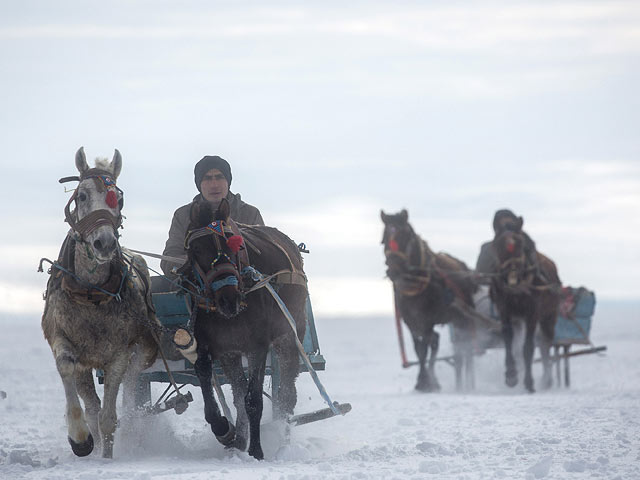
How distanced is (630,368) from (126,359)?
19.6 meters

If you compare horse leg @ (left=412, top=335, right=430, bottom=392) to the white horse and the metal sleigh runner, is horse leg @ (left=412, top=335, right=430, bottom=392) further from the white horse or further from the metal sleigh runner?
the white horse

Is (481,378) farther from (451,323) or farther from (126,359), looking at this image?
(126,359)

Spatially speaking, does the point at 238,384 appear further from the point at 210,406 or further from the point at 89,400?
the point at 89,400

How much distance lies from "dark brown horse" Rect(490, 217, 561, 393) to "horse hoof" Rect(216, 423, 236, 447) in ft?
28.8

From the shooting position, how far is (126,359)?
8164 millimetres

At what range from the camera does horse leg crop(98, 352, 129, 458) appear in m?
8.08

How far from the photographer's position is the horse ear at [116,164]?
26.5ft

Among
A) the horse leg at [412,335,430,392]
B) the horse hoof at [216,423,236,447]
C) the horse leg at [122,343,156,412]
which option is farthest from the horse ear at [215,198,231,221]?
the horse leg at [412,335,430,392]

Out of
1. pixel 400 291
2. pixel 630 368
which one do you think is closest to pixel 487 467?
pixel 400 291

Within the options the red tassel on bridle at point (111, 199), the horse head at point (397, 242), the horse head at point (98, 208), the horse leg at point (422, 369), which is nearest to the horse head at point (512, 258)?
the horse head at point (397, 242)

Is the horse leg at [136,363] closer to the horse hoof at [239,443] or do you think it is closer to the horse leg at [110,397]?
the horse leg at [110,397]

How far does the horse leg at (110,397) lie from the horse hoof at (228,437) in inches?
32.5

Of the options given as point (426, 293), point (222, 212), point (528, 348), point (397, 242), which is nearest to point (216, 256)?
point (222, 212)

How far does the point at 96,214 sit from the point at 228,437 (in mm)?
1975
